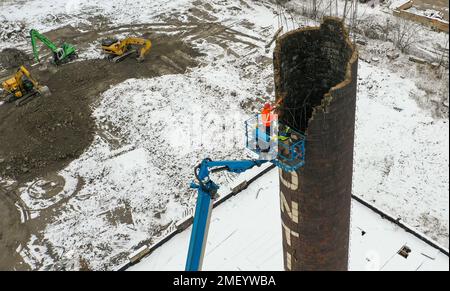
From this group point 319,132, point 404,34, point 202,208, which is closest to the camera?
point 319,132

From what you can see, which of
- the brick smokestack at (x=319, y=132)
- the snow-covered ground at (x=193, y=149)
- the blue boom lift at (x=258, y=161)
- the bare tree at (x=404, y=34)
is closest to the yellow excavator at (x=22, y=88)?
the snow-covered ground at (x=193, y=149)

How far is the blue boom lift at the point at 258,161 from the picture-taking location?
28.4ft

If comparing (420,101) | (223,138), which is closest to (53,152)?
(223,138)

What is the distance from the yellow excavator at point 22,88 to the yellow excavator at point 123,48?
6302 millimetres

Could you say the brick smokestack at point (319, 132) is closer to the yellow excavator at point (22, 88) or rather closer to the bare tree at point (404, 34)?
the bare tree at point (404, 34)

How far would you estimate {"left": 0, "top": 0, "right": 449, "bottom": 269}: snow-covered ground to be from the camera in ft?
71.0

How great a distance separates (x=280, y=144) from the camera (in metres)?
8.94

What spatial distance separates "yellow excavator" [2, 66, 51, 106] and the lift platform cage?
2655 centimetres

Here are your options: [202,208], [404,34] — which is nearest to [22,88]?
[202,208]

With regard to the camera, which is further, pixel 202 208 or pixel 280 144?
pixel 202 208

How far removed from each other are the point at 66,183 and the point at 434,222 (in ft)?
66.7

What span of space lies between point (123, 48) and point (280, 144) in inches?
1163

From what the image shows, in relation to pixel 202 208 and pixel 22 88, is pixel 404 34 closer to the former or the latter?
pixel 202 208

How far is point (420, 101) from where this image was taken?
91.3 feet
